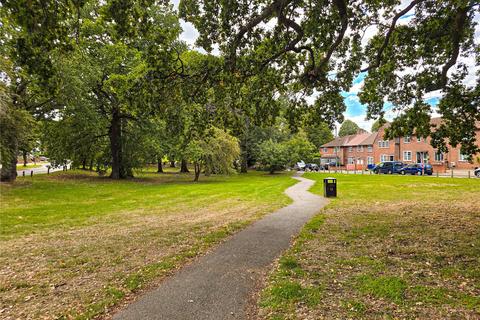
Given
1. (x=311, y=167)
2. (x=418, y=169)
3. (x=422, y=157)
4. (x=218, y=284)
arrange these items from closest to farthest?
1. (x=218, y=284)
2. (x=418, y=169)
3. (x=422, y=157)
4. (x=311, y=167)

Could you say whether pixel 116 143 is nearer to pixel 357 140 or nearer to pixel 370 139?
pixel 370 139

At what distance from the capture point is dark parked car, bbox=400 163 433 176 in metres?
33.4

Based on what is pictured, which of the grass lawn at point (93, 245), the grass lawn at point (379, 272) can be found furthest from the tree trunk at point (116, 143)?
the grass lawn at point (379, 272)

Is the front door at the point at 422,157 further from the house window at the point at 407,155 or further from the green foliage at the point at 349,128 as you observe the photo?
the green foliage at the point at 349,128

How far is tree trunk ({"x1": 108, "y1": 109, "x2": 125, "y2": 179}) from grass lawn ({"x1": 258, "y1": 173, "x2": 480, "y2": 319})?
75.6ft

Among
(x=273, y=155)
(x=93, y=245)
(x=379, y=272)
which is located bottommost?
(x=93, y=245)

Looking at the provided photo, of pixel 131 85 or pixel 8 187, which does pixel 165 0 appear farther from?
pixel 8 187

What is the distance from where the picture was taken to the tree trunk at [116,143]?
86.3 ft

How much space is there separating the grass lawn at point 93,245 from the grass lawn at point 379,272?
7.73 feet

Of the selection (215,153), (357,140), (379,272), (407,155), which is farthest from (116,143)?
(357,140)

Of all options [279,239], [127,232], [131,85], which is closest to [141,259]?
[127,232]

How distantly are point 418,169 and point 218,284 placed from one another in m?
36.9

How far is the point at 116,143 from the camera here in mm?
26656

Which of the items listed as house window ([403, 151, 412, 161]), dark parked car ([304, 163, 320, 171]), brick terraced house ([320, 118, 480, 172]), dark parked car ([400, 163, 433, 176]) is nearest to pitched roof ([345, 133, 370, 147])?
brick terraced house ([320, 118, 480, 172])
